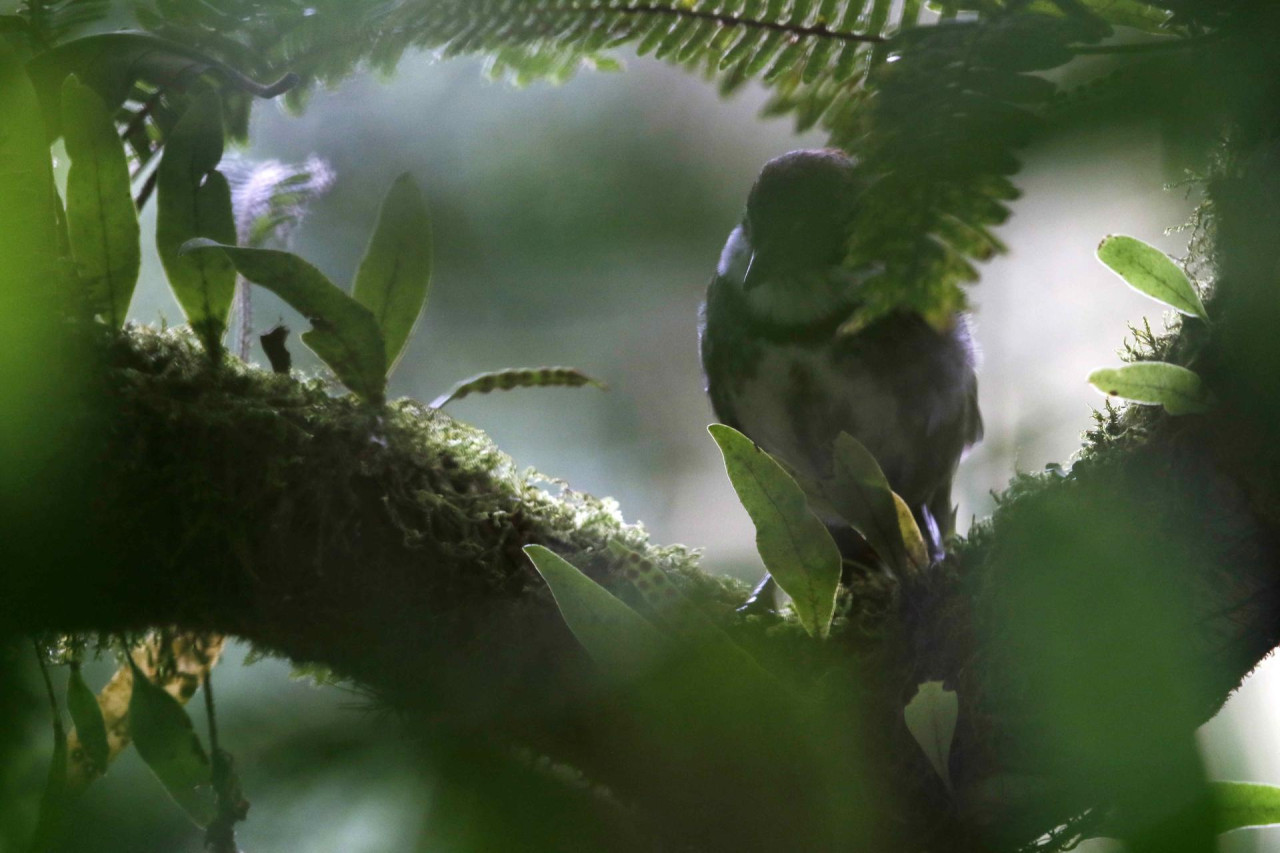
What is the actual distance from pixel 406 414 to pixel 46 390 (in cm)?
29

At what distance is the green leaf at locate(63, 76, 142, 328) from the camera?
82cm

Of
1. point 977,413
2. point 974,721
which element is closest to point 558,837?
point 974,721

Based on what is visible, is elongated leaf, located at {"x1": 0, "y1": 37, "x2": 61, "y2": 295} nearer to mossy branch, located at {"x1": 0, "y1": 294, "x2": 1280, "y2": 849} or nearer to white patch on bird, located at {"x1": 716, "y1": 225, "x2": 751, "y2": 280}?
mossy branch, located at {"x1": 0, "y1": 294, "x2": 1280, "y2": 849}

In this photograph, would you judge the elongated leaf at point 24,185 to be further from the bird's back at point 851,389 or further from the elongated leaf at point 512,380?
the bird's back at point 851,389

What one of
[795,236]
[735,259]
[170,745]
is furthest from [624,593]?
[735,259]

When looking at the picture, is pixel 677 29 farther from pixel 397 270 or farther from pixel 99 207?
pixel 99 207

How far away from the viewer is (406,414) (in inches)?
35.6

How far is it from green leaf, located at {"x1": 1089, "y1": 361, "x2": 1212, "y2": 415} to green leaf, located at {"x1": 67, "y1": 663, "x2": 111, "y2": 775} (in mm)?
879

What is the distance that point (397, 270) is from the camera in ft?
3.23

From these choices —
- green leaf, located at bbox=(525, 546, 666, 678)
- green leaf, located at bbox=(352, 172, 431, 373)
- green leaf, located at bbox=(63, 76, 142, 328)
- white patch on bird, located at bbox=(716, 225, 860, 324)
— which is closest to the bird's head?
white patch on bird, located at bbox=(716, 225, 860, 324)

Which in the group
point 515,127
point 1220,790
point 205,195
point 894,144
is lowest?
point 1220,790

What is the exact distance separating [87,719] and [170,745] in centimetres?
8

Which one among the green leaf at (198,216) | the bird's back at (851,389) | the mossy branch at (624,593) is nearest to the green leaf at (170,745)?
the mossy branch at (624,593)

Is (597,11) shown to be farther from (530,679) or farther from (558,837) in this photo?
(558,837)
